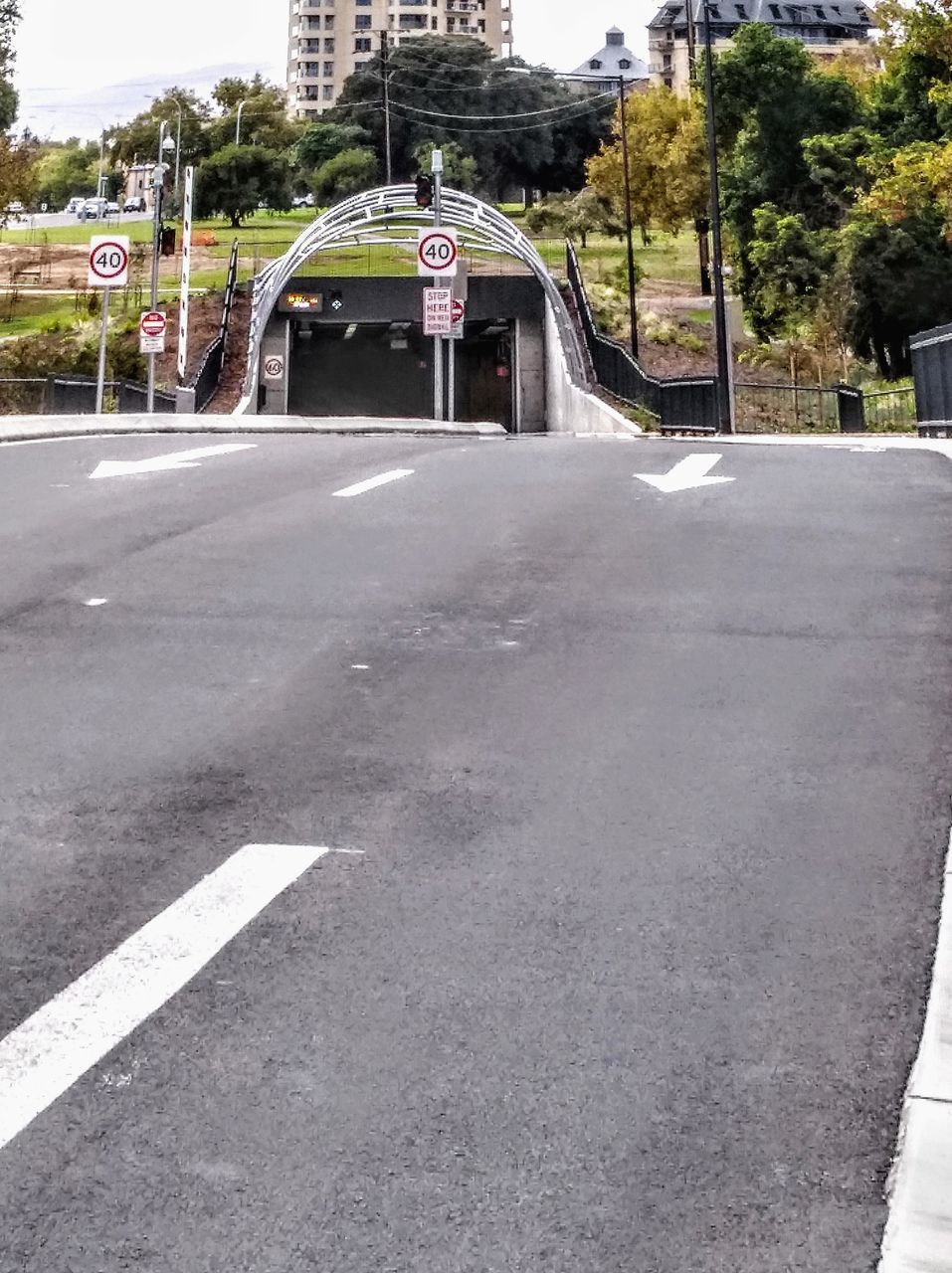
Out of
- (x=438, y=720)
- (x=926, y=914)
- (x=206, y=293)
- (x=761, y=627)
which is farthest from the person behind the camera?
(x=206, y=293)

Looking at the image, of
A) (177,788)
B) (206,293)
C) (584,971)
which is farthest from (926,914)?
(206,293)

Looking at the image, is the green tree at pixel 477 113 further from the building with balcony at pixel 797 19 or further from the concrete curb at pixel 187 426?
the concrete curb at pixel 187 426

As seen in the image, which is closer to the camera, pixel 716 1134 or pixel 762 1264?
pixel 762 1264

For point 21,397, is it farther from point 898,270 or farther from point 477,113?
point 477,113

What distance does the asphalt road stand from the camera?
3707mm

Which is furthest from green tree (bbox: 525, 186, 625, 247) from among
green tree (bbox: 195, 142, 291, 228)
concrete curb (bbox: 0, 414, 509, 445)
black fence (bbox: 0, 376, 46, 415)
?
concrete curb (bbox: 0, 414, 509, 445)

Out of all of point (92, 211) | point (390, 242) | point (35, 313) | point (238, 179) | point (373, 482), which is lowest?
point (373, 482)

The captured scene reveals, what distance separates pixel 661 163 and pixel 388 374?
61.4 feet

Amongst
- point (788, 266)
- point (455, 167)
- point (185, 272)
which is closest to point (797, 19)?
point (455, 167)

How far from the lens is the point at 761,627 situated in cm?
941

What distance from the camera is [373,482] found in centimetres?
1500

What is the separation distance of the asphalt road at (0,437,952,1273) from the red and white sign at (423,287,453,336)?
26.3 metres

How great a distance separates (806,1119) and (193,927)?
195 centimetres

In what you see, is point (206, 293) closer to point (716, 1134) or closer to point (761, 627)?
point (761, 627)
